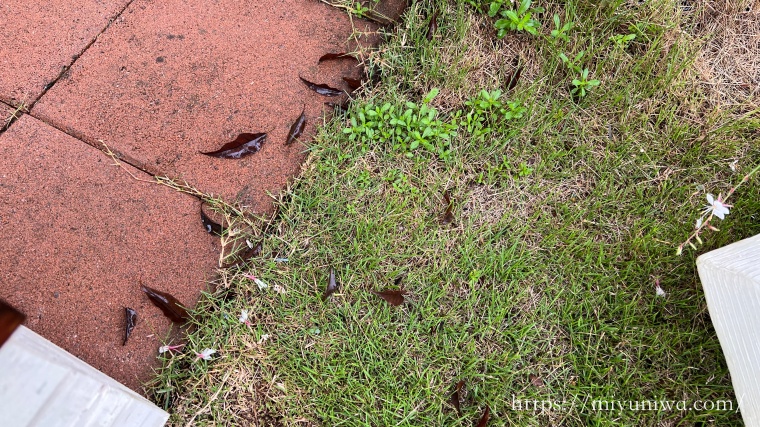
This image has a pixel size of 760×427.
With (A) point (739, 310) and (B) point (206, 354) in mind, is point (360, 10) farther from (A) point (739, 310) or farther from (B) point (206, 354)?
(A) point (739, 310)

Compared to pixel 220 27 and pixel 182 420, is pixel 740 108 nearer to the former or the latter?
pixel 220 27

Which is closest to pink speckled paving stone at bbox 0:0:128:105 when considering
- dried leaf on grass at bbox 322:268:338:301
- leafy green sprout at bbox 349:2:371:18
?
leafy green sprout at bbox 349:2:371:18

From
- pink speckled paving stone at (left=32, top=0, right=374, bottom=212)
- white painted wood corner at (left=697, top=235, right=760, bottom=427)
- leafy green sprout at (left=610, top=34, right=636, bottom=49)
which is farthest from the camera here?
leafy green sprout at (left=610, top=34, right=636, bottom=49)

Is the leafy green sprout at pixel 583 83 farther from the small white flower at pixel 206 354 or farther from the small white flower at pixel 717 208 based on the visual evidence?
the small white flower at pixel 206 354

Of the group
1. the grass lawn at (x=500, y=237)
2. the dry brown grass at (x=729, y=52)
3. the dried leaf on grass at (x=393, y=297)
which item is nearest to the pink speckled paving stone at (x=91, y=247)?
the grass lawn at (x=500, y=237)

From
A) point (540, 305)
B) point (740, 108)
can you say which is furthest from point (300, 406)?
point (740, 108)

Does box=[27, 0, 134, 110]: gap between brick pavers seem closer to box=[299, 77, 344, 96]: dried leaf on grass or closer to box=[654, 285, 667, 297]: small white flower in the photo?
box=[299, 77, 344, 96]: dried leaf on grass

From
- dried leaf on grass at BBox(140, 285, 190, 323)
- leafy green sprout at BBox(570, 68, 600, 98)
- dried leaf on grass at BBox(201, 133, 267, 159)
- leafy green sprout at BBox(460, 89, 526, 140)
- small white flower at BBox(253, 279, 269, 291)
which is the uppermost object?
leafy green sprout at BBox(570, 68, 600, 98)
